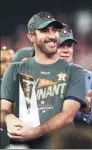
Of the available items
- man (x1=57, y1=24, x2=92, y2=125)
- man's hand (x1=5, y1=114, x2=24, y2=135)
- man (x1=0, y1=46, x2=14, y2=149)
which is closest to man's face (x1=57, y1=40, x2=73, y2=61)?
man (x1=57, y1=24, x2=92, y2=125)

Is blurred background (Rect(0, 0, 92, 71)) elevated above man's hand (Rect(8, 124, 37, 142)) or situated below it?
above

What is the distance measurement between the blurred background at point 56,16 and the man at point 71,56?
1.0 inches

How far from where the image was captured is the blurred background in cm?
175

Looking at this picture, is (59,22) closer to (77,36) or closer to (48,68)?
(77,36)

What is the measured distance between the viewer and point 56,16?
1750 millimetres

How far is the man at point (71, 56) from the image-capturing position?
67.2 inches

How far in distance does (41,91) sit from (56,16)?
16.0 inches

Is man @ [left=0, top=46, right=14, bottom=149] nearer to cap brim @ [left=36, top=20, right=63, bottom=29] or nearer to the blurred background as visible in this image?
the blurred background

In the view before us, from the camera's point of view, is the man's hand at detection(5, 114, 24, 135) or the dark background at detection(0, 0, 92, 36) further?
the dark background at detection(0, 0, 92, 36)

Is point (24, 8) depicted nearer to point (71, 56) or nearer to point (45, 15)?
point (45, 15)

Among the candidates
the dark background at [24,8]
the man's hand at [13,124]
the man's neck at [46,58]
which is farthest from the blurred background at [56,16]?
the man's hand at [13,124]

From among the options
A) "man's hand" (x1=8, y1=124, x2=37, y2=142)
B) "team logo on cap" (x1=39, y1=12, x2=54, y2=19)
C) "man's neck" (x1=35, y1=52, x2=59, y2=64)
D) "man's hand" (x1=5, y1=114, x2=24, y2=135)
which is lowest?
"man's hand" (x1=8, y1=124, x2=37, y2=142)

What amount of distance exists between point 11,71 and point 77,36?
0.40m

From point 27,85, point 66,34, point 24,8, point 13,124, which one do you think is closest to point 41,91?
point 27,85
